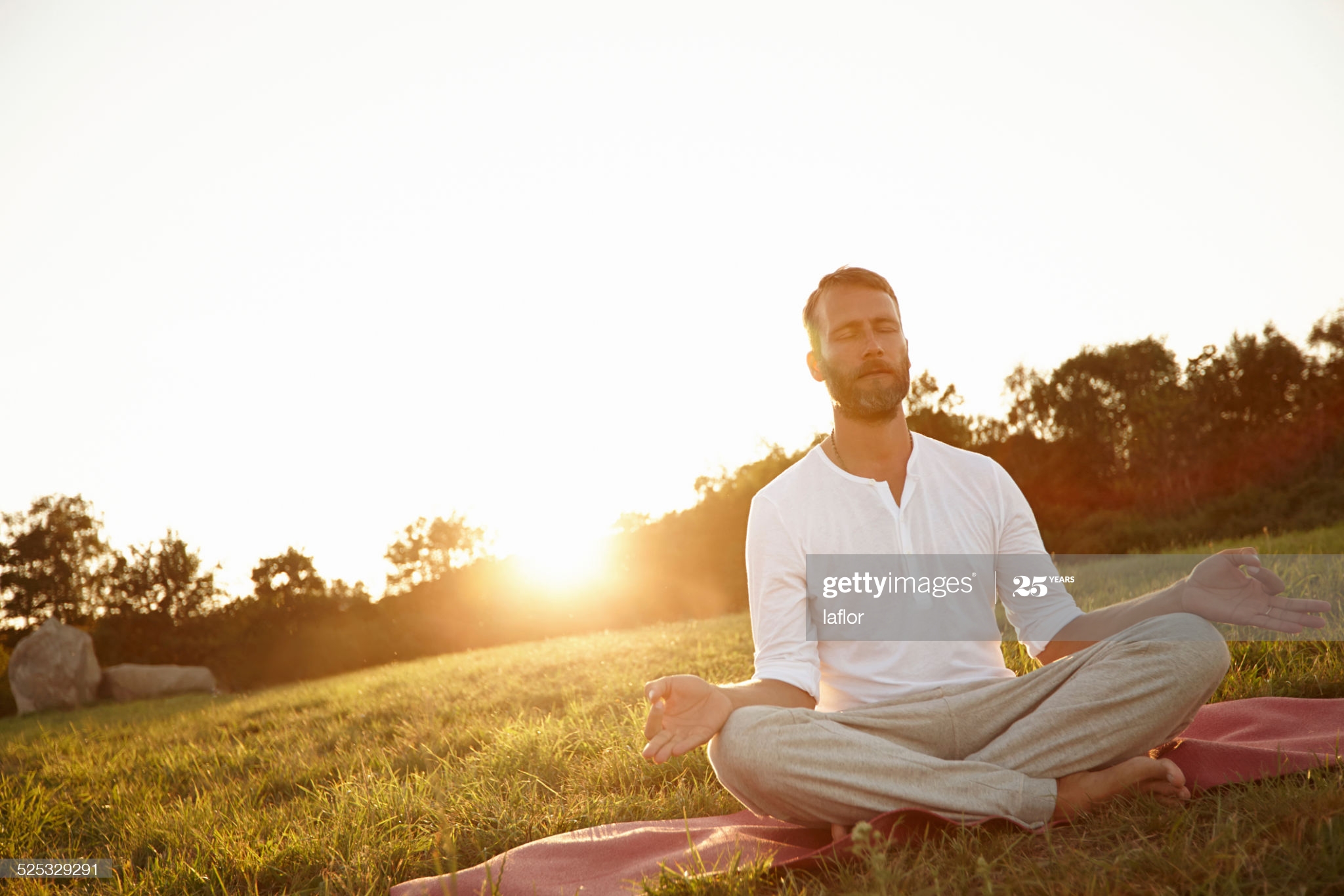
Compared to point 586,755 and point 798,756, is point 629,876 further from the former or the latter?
point 586,755

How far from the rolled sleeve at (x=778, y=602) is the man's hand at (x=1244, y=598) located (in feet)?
4.37

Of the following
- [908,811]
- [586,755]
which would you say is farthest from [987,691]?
[586,755]

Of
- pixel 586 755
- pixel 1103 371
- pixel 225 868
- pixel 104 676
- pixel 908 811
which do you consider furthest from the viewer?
pixel 1103 371

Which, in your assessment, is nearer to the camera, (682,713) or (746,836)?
(682,713)

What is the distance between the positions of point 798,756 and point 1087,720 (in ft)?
2.99

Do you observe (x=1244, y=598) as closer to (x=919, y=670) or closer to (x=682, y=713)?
(x=919, y=670)

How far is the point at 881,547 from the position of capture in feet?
10.1

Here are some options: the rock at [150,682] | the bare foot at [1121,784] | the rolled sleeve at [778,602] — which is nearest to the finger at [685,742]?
the rolled sleeve at [778,602]

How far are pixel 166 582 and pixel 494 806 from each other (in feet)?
99.9

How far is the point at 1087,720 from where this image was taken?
7.76 ft

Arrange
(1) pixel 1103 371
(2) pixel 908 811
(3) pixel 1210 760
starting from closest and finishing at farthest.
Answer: (2) pixel 908 811 < (3) pixel 1210 760 < (1) pixel 1103 371

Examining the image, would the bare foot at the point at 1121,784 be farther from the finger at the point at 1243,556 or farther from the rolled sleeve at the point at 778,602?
the rolled sleeve at the point at 778,602

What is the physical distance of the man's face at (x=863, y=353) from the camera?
3221 millimetres

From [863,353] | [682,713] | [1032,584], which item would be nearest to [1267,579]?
[1032,584]
